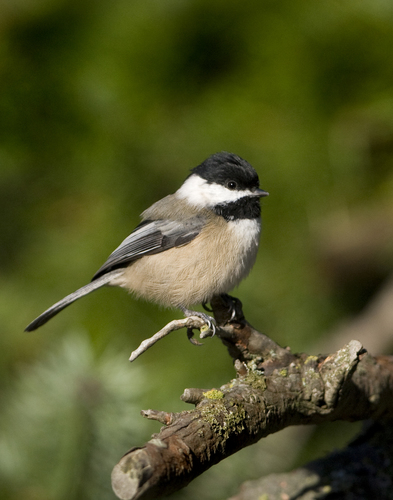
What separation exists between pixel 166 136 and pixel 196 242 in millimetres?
431

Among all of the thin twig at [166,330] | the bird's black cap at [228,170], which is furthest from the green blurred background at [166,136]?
the thin twig at [166,330]

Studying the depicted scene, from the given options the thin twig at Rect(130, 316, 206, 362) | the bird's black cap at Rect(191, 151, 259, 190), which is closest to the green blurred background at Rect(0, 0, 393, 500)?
the bird's black cap at Rect(191, 151, 259, 190)

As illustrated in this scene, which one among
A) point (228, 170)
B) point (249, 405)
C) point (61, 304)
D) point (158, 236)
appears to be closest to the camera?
point (249, 405)

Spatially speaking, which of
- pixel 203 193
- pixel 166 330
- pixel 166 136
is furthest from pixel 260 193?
pixel 166 330

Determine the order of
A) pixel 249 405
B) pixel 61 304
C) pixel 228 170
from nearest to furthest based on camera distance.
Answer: pixel 249 405 → pixel 61 304 → pixel 228 170

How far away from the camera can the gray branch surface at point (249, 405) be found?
0.85 metres

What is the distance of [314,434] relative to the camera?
2.31m

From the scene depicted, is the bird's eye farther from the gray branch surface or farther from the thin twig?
the thin twig

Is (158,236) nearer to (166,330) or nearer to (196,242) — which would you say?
(196,242)

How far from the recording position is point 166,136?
1815 mm

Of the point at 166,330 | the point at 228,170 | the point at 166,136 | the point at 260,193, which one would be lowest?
the point at 166,330

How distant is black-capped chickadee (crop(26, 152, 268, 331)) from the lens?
1857mm

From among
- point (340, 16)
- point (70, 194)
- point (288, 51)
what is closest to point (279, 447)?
point (70, 194)

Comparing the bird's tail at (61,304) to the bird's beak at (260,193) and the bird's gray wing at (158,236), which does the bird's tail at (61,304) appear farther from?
the bird's beak at (260,193)
